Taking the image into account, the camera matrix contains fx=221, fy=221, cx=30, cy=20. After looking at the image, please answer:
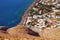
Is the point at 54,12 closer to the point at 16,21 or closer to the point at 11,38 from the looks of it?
the point at 16,21

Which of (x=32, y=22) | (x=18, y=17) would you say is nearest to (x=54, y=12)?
(x=32, y=22)

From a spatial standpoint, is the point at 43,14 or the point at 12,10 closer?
the point at 43,14

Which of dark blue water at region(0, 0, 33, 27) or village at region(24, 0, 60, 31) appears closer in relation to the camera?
village at region(24, 0, 60, 31)

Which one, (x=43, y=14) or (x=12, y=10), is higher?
(x=12, y=10)
